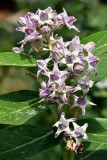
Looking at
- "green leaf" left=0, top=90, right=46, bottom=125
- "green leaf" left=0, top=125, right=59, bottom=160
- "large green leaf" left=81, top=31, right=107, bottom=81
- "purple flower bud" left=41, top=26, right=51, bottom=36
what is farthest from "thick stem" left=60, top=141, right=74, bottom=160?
"purple flower bud" left=41, top=26, right=51, bottom=36

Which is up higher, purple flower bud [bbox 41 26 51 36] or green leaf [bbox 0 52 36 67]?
purple flower bud [bbox 41 26 51 36]

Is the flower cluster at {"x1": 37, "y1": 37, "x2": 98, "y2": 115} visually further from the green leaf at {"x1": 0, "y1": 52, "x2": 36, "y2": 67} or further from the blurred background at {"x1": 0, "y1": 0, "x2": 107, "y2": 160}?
the blurred background at {"x1": 0, "y1": 0, "x2": 107, "y2": 160}

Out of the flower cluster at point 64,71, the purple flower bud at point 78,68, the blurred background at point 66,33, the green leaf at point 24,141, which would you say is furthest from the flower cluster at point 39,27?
the blurred background at point 66,33

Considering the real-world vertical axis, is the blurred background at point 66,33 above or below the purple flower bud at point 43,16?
above

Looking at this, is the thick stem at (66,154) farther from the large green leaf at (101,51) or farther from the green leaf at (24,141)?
the large green leaf at (101,51)

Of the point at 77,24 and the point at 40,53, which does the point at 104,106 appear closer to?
the point at 77,24

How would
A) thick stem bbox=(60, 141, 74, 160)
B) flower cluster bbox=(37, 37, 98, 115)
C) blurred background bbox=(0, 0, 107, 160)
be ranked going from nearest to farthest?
flower cluster bbox=(37, 37, 98, 115), thick stem bbox=(60, 141, 74, 160), blurred background bbox=(0, 0, 107, 160)
